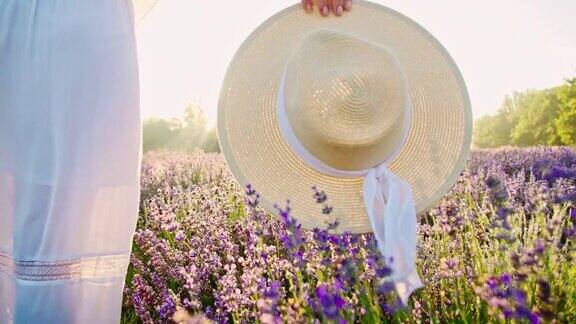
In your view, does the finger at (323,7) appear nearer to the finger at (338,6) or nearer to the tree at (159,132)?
the finger at (338,6)

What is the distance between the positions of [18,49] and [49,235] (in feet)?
1.98

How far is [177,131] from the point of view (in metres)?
53.2

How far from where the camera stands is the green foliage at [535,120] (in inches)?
1880

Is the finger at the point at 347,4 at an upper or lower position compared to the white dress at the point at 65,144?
upper

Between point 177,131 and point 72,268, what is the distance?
51.8 m

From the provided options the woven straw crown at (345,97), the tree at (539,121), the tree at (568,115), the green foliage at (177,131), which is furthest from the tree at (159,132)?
the woven straw crown at (345,97)

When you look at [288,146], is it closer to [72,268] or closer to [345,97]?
[345,97]

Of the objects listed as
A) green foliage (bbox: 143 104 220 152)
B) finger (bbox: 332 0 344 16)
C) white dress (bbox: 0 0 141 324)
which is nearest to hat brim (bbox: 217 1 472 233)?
finger (bbox: 332 0 344 16)

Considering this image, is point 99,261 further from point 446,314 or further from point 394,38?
point 394,38

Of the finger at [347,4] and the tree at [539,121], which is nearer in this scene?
the finger at [347,4]

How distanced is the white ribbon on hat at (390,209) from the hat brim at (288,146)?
0.33 feet

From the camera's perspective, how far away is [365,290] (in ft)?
7.29

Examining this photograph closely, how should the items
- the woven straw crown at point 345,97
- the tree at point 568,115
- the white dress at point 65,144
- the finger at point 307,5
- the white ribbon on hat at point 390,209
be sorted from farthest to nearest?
the tree at point 568,115, the finger at point 307,5, the woven straw crown at point 345,97, the white ribbon on hat at point 390,209, the white dress at point 65,144

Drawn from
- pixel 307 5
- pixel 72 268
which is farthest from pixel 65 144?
pixel 307 5
